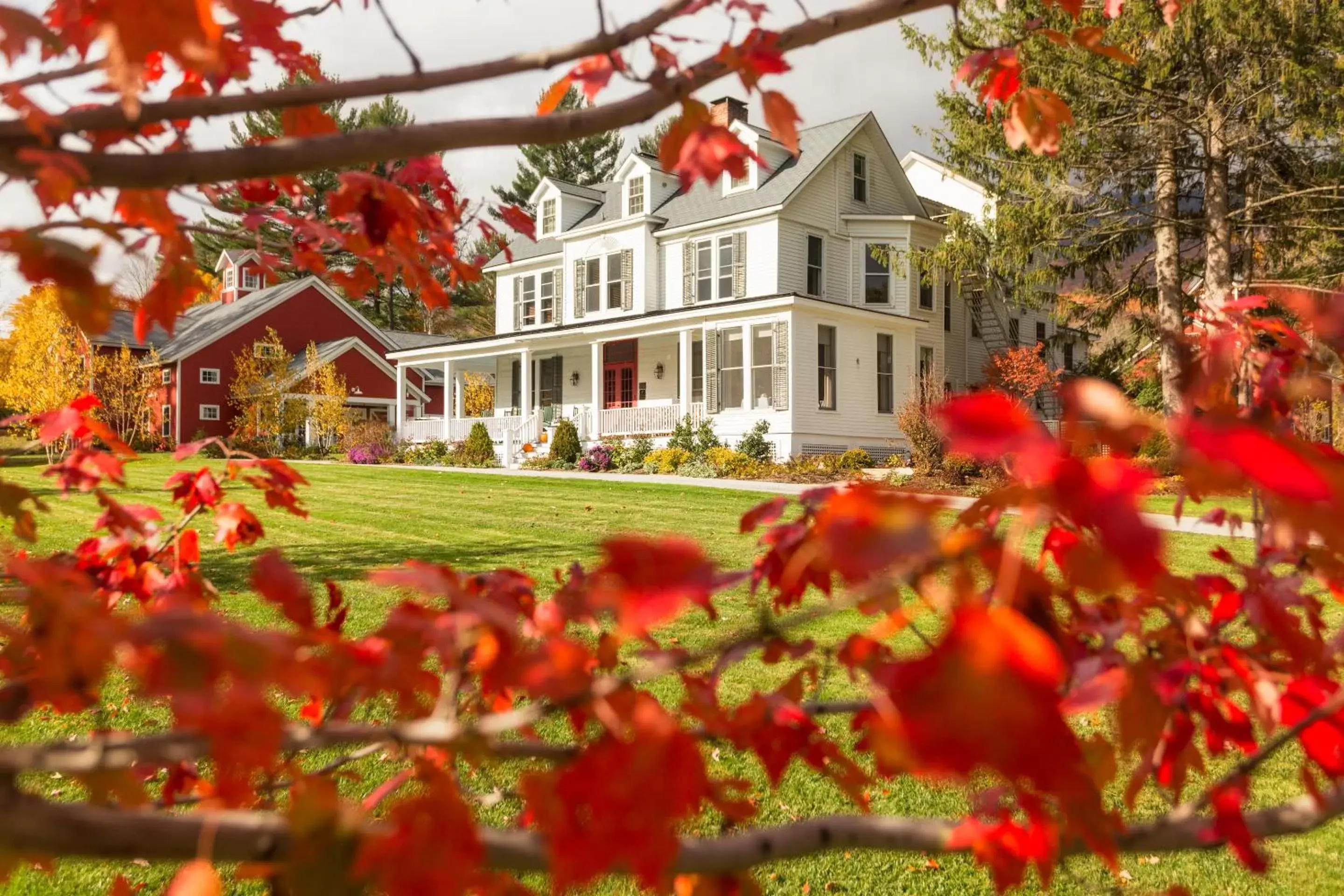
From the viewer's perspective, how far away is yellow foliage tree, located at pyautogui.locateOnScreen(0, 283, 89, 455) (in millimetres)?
23641

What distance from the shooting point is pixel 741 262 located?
70.1 feet

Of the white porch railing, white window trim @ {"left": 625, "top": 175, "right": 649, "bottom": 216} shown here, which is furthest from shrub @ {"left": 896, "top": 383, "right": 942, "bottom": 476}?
white window trim @ {"left": 625, "top": 175, "right": 649, "bottom": 216}

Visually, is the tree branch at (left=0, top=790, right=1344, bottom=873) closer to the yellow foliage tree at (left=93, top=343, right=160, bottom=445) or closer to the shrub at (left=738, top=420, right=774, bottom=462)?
the shrub at (left=738, top=420, right=774, bottom=462)

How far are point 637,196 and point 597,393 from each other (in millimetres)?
5546

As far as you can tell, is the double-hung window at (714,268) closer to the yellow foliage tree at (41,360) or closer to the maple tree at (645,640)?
the yellow foliage tree at (41,360)

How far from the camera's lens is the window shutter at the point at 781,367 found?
19.1 meters

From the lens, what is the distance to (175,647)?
0.70m

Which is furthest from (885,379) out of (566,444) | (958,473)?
(566,444)

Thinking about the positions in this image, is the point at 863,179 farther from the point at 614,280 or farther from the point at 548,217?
the point at 548,217

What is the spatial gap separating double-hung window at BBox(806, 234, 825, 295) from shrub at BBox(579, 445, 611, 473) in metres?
6.27

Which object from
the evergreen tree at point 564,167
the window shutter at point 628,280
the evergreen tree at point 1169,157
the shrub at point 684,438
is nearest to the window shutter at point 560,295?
the window shutter at point 628,280

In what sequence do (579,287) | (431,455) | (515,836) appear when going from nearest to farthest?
(515,836), (431,455), (579,287)

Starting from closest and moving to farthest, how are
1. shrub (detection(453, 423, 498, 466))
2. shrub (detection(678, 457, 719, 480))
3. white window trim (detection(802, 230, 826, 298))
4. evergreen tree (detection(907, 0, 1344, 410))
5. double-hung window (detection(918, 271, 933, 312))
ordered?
evergreen tree (detection(907, 0, 1344, 410)) < shrub (detection(678, 457, 719, 480)) < white window trim (detection(802, 230, 826, 298)) < shrub (detection(453, 423, 498, 466)) < double-hung window (detection(918, 271, 933, 312))

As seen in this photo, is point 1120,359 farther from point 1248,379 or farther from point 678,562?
point 678,562
